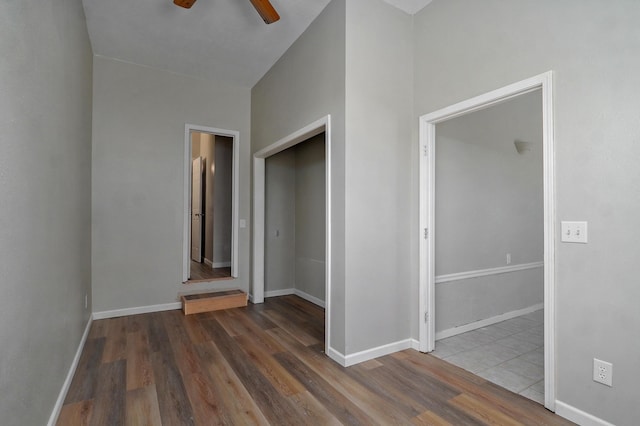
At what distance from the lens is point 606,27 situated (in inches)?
67.5

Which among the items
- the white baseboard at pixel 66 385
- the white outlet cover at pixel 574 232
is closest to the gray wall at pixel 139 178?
the white baseboard at pixel 66 385

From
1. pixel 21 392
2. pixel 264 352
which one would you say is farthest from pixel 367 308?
pixel 21 392

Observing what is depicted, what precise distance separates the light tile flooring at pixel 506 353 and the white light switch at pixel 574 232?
1.05 m

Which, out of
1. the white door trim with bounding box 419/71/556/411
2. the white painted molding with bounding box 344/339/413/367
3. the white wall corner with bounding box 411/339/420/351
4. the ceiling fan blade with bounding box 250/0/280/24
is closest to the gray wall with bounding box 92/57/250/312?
the ceiling fan blade with bounding box 250/0/280/24

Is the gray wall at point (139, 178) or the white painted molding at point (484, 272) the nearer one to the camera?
the white painted molding at point (484, 272)

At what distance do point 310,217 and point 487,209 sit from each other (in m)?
2.25

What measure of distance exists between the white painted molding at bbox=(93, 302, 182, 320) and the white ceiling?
295 cm

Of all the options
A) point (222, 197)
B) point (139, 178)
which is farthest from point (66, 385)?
point (222, 197)

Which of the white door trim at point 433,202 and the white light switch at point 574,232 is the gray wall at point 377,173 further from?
the white light switch at point 574,232

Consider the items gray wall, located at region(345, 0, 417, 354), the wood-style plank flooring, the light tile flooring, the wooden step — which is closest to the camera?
the wood-style plank flooring

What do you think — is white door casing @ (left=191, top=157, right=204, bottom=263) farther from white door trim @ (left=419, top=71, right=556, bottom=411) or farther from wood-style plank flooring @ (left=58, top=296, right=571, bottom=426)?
white door trim @ (left=419, top=71, right=556, bottom=411)

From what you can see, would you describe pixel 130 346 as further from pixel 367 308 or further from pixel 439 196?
pixel 439 196

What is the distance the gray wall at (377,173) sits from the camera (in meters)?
2.59

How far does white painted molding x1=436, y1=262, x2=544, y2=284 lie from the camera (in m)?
3.16
